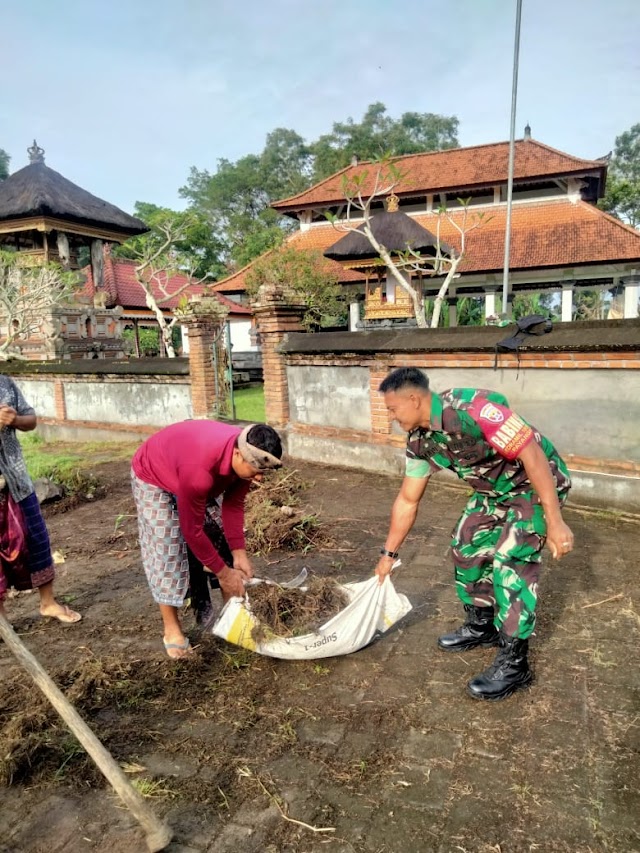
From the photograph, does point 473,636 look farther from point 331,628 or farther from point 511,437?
point 511,437

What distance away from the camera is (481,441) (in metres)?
2.50

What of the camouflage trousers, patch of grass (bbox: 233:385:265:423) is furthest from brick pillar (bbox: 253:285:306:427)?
the camouflage trousers

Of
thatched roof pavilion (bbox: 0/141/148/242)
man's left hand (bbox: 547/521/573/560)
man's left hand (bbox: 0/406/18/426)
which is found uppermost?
thatched roof pavilion (bbox: 0/141/148/242)

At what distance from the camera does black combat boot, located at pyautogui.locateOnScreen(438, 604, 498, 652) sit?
118 inches

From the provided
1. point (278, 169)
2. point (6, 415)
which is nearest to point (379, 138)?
point (278, 169)

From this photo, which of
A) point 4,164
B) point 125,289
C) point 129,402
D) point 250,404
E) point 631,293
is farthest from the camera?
point 4,164

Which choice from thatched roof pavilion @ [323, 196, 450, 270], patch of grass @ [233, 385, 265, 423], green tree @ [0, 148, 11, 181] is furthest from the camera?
green tree @ [0, 148, 11, 181]

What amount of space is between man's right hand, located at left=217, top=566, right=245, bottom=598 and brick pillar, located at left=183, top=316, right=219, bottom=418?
614cm

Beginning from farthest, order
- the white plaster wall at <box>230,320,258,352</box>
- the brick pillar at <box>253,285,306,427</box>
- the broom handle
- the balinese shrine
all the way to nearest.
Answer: the white plaster wall at <box>230,320,258,352</box> < the balinese shrine < the brick pillar at <box>253,285,306,427</box> < the broom handle

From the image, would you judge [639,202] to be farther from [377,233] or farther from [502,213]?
[377,233]

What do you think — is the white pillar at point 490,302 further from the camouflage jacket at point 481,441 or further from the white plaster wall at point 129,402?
the camouflage jacket at point 481,441

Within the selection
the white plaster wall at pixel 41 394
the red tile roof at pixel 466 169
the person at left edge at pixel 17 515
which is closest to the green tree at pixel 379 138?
the red tile roof at pixel 466 169

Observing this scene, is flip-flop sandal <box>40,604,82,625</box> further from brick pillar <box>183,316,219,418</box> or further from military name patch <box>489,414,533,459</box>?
brick pillar <box>183,316,219,418</box>

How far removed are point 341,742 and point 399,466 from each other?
454 cm
